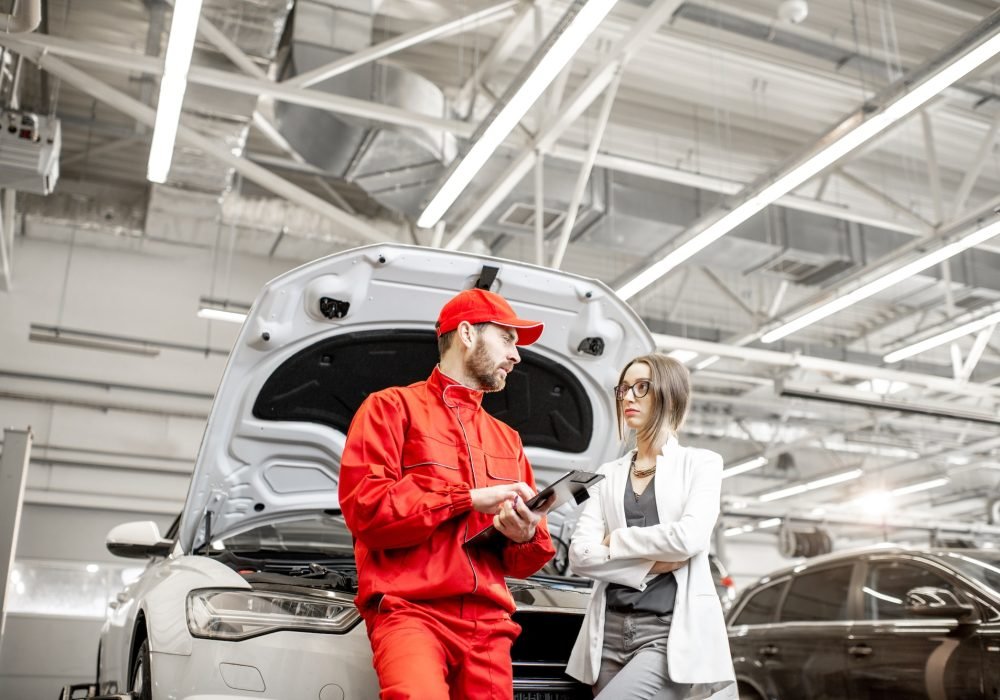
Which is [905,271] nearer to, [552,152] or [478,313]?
[552,152]

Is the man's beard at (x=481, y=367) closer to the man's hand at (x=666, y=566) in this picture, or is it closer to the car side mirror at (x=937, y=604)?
the man's hand at (x=666, y=566)

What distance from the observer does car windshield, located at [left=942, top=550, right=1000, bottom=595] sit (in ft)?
13.4

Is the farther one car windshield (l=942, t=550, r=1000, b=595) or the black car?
car windshield (l=942, t=550, r=1000, b=595)

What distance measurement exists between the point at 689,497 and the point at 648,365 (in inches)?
15.2

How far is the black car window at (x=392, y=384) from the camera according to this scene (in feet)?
10.4

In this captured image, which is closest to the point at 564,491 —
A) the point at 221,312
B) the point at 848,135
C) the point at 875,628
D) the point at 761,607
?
the point at 875,628

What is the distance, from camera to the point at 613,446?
3.55 metres

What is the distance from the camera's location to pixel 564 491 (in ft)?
6.32

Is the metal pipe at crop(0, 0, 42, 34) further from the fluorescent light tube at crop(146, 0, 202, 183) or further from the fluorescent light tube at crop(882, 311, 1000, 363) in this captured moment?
the fluorescent light tube at crop(882, 311, 1000, 363)

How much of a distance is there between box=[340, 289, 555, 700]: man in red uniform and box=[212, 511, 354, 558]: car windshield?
1.18 meters

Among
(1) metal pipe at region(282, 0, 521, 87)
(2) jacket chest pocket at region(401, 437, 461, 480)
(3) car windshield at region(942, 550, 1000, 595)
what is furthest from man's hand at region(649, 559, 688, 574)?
(1) metal pipe at region(282, 0, 521, 87)

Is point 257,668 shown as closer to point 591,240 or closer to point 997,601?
point 997,601

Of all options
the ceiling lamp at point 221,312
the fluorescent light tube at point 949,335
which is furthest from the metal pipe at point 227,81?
the fluorescent light tube at point 949,335

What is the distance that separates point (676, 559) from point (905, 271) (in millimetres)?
5852
